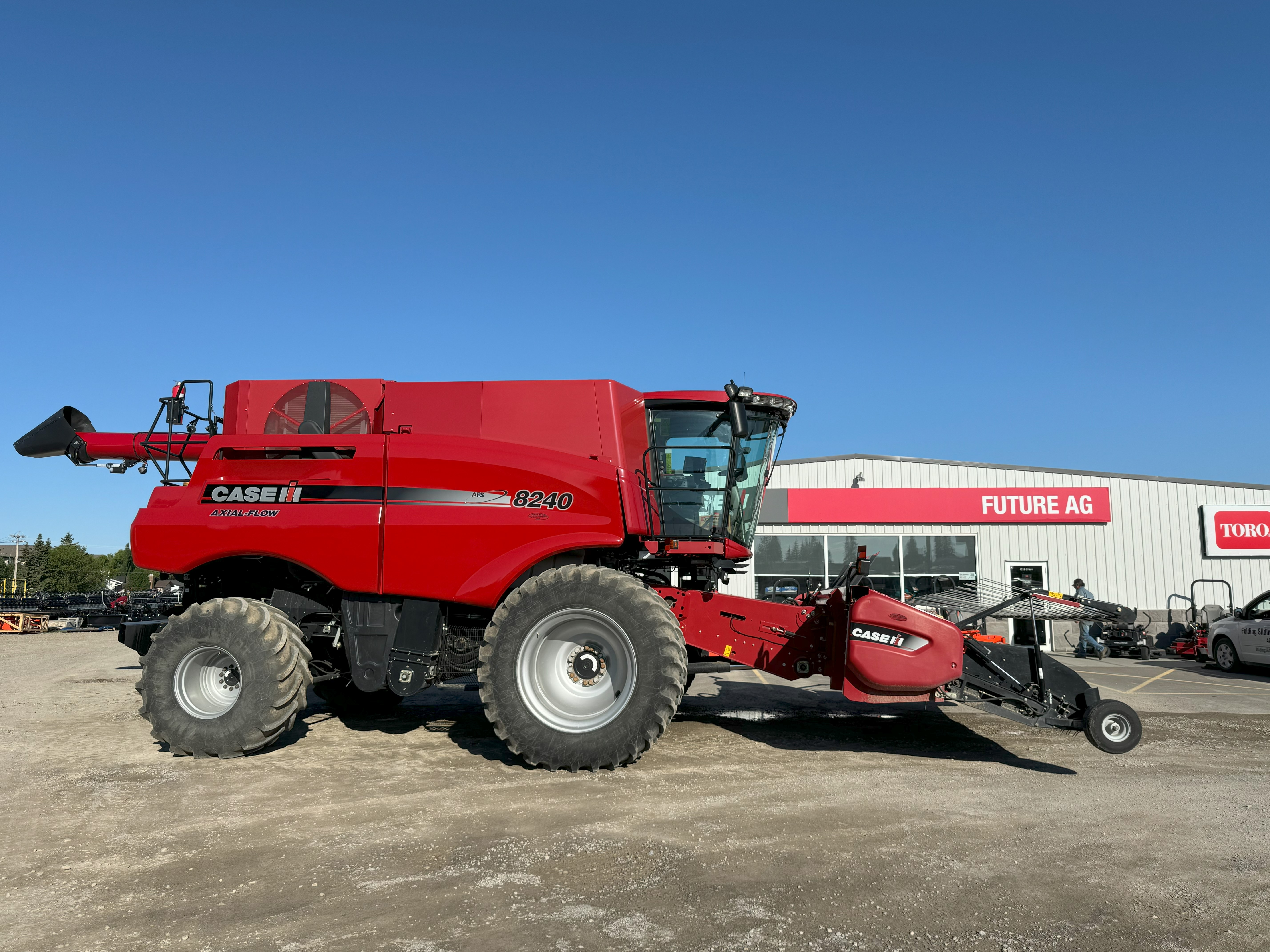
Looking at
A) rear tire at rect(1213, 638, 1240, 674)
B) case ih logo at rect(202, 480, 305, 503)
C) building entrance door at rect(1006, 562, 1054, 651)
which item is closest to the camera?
case ih logo at rect(202, 480, 305, 503)

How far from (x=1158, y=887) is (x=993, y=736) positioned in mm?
3754

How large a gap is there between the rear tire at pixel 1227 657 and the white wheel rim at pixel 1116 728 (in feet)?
35.7

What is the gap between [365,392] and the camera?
739cm

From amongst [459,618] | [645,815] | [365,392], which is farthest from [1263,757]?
[365,392]

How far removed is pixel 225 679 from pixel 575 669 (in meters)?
2.97

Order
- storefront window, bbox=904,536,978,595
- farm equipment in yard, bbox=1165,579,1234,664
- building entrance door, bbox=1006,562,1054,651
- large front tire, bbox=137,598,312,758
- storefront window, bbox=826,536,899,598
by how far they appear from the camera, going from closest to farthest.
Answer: large front tire, bbox=137,598,312,758 → farm equipment in yard, bbox=1165,579,1234,664 → building entrance door, bbox=1006,562,1054,651 → storefront window, bbox=904,536,978,595 → storefront window, bbox=826,536,899,598

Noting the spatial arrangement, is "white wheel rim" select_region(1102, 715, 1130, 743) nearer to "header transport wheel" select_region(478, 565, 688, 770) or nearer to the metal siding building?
"header transport wheel" select_region(478, 565, 688, 770)

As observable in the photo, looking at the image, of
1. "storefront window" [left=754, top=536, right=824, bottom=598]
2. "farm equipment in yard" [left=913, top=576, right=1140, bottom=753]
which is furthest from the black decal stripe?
"storefront window" [left=754, top=536, right=824, bottom=598]

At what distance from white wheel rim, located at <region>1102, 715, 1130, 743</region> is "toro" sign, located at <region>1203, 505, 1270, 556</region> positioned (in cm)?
1760

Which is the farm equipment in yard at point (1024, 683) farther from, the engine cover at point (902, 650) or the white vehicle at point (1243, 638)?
the white vehicle at point (1243, 638)

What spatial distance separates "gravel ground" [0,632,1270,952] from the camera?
3.25m

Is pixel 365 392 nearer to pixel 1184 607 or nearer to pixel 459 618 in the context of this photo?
pixel 459 618

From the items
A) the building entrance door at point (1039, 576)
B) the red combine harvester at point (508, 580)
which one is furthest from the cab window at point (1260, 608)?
the red combine harvester at point (508, 580)

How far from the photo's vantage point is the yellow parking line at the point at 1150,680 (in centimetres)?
1107
